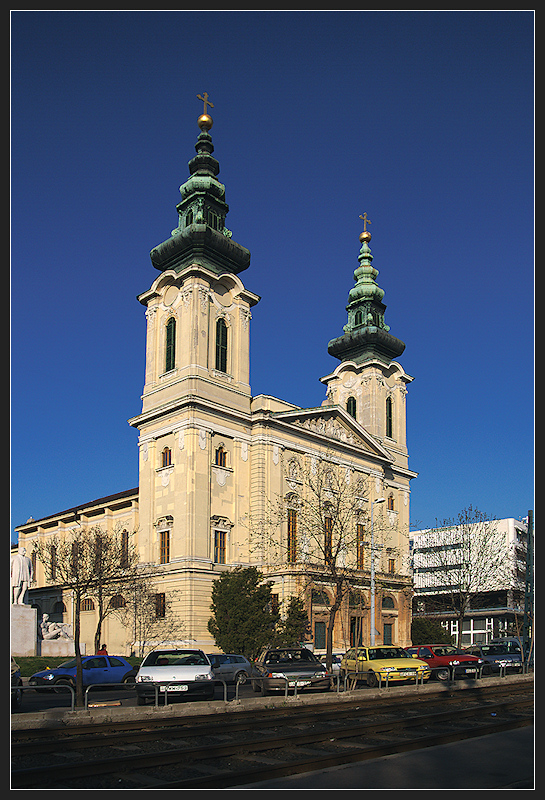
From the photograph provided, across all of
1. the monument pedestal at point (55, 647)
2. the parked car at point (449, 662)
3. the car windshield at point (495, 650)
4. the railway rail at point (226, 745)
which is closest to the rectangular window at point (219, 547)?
the monument pedestal at point (55, 647)

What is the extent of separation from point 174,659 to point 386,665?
10.2m

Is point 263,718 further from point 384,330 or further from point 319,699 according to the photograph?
point 384,330

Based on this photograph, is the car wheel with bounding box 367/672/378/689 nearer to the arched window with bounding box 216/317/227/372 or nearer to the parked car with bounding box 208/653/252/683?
the parked car with bounding box 208/653/252/683

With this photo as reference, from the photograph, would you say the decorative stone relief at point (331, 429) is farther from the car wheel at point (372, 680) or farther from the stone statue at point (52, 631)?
the car wheel at point (372, 680)

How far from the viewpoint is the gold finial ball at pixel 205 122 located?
6612 cm

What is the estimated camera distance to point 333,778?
11141 millimetres

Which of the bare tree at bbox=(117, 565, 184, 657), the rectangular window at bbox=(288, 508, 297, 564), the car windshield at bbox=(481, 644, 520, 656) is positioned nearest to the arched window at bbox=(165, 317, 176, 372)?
the rectangular window at bbox=(288, 508, 297, 564)

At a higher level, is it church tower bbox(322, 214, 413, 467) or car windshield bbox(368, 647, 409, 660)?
church tower bbox(322, 214, 413, 467)

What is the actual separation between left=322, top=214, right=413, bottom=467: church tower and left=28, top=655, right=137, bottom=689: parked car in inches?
1628

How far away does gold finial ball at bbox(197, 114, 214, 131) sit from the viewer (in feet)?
217

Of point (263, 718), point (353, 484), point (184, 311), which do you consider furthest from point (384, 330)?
point (263, 718)

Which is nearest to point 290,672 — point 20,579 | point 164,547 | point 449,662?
point 449,662

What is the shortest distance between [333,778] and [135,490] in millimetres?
55962

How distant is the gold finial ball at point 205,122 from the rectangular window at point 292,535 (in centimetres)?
3356
